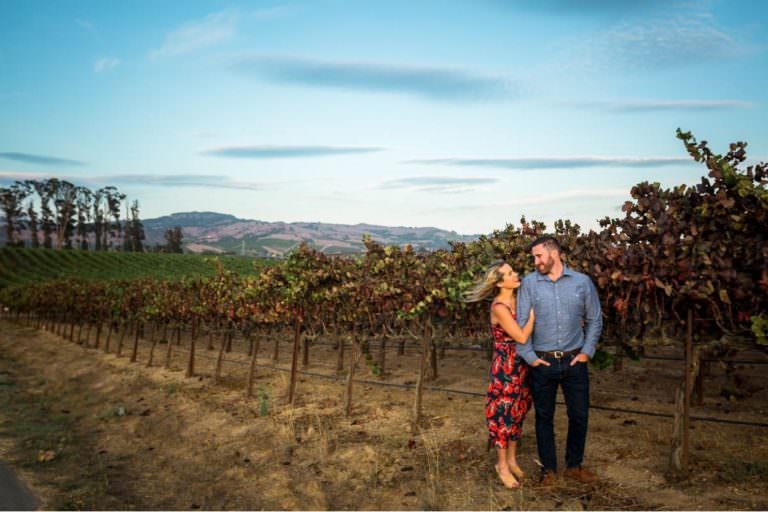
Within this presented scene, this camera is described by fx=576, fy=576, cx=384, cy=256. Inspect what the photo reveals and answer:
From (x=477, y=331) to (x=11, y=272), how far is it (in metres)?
86.2

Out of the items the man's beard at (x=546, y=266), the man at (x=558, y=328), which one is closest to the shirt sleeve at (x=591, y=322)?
the man at (x=558, y=328)

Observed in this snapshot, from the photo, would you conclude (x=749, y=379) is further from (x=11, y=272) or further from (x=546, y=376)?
(x=11, y=272)

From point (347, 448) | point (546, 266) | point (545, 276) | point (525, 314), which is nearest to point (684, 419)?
point (525, 314)

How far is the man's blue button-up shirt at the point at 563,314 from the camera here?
6043 millimetres

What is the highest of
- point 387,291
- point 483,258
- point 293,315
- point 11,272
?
point 483,258

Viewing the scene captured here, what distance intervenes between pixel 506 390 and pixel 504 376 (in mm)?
169

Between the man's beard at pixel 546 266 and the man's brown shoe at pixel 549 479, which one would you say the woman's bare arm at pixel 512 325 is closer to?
the man's beard at pixel 546 266

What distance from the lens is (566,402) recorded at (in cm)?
630

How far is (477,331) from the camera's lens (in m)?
10.6

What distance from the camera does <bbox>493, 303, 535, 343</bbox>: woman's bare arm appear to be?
20.3 ft

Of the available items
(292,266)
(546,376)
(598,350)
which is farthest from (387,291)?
(546,376)

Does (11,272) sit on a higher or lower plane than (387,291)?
lower

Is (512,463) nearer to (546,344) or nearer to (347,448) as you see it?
(546,344)

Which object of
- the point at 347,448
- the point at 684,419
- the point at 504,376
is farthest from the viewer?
the point at 347,448
